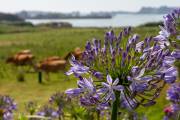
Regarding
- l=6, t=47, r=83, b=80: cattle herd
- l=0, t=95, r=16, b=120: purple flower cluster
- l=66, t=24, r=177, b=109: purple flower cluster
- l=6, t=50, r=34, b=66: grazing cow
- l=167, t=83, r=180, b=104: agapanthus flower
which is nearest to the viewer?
l=66, t=24, r=177, b=109: purple flower cluster

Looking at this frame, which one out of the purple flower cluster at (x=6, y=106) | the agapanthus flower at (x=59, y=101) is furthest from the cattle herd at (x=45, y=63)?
the purple flower cluster at (x=6, y=106)

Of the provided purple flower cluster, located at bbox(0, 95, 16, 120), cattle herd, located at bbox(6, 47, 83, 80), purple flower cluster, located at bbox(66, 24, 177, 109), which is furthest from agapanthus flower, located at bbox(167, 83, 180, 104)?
cattle herd, located at bbox(6, 47, 83, 80)

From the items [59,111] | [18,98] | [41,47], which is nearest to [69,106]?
[59,111]

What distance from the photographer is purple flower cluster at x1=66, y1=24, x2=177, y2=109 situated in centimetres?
225

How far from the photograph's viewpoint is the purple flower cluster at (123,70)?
2248 millimetres

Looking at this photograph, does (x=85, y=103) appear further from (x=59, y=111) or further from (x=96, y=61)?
(x=59, y=111)

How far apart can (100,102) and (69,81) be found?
22.1m

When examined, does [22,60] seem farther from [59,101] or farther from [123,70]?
[123,70]

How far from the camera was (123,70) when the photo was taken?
2.38 m

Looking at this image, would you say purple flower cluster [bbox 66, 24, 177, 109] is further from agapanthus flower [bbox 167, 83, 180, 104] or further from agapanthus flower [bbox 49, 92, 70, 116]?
agapanthus flower [bbox 49, 92, 70, 116]

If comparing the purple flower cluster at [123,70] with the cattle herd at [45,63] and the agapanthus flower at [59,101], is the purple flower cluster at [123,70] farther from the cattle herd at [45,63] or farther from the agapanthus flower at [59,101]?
the cattle herd at [45,63]

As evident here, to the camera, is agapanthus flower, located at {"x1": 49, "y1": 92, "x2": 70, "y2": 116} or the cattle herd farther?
the cattle herd

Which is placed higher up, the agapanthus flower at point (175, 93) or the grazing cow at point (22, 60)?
the agapanthus flower at point (175, 93)

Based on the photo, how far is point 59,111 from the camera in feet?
20.1
